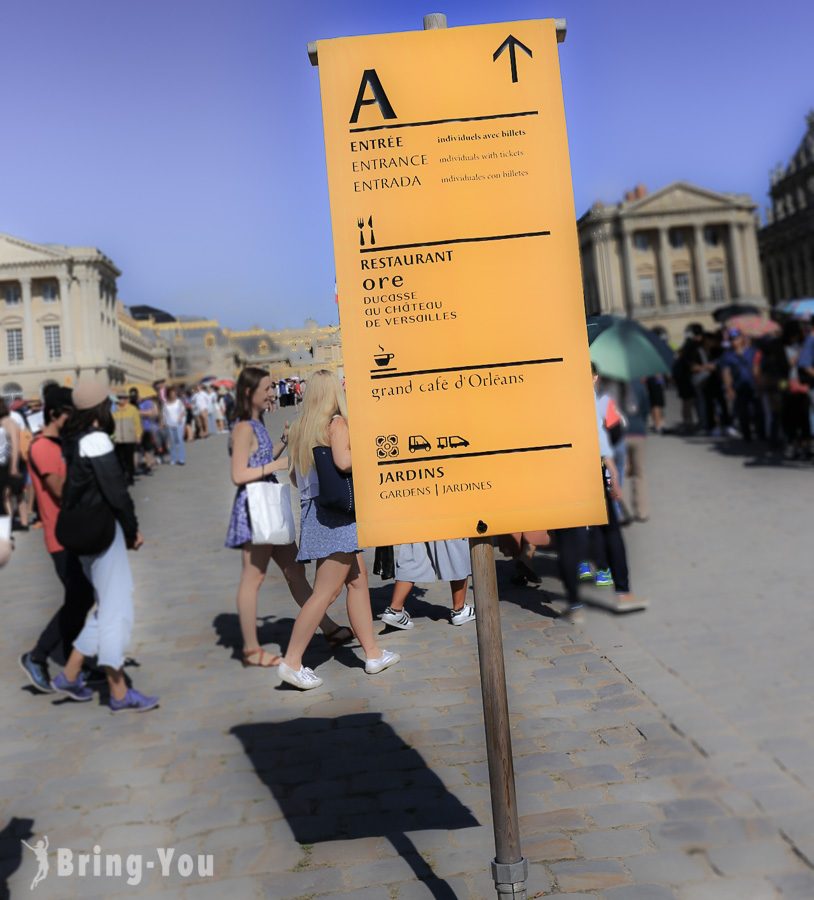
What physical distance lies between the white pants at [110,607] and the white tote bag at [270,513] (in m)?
0.76

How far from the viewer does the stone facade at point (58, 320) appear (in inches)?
3061

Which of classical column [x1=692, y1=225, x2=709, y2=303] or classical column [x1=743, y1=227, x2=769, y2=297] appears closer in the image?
classical column [x1=692, y1=225, x2=709, y2=303]

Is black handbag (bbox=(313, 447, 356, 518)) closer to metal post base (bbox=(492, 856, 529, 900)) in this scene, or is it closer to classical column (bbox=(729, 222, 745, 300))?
metal post base (bbox=(492, 856, 529, 900))

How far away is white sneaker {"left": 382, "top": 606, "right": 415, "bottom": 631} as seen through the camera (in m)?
6.20

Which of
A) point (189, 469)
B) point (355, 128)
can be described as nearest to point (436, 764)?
point (355, 128)

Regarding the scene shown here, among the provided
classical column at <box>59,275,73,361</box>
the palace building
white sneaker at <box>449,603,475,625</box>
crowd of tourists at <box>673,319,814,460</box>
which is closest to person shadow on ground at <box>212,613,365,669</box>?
white sneaker at <box>449,603,475,625</box>

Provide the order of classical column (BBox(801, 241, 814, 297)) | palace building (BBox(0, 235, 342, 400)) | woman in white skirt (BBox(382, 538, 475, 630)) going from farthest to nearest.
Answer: classical column (BBox(801, 241, 814, 297)) → palace building (BBox(0, 235, 342, 400)) → woman in white skirt (BBox(382, 538, 475, 630))

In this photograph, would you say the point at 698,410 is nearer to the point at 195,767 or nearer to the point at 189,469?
the point at 189,469

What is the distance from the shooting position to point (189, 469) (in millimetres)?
21094

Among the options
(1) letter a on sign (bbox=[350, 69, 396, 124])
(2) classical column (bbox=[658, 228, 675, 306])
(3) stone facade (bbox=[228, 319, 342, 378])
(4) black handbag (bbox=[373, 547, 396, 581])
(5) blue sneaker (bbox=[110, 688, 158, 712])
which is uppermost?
(2) classical column (bbox=[658, 228, 675, 306])

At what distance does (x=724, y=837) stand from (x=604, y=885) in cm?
50

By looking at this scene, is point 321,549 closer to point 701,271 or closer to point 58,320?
point 701,271

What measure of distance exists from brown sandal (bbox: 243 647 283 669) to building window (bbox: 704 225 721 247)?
219ft

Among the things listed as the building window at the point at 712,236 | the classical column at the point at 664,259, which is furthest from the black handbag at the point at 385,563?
the building window at the point at 712,236
